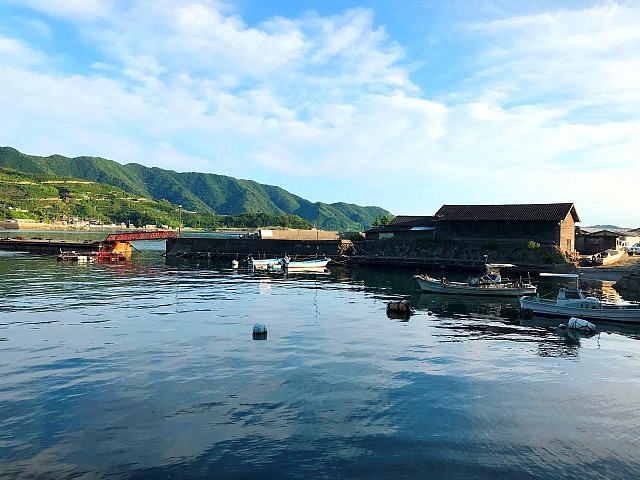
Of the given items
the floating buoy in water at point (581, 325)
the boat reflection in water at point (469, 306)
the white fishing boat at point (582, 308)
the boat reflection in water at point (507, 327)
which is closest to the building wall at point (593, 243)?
the boat reflection in water at point (469, 306)

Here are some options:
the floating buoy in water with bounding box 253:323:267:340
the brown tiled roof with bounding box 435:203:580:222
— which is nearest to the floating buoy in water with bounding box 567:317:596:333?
the floating buoy in water with bounding box 253:323:267:340

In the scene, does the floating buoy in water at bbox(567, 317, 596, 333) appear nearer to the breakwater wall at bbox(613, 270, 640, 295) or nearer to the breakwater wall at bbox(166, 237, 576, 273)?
the breakwater wall at bbox(613, 270, 640, 295)

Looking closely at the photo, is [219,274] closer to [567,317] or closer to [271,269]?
[271,269]

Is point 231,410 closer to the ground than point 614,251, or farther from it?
closer to the ground

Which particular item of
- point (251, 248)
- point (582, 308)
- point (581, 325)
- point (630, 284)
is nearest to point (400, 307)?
point (581, 325)

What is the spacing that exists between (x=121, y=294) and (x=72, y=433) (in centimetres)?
3624

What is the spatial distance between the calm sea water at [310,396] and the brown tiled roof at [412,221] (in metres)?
61.2

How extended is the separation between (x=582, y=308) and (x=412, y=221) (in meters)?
66.4

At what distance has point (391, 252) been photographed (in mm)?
93438

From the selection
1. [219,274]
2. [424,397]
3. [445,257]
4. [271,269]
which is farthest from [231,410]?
[445,257]

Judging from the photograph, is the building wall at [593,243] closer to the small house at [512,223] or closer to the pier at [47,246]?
the small house at [512,223]

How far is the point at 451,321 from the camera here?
39188 millimetres

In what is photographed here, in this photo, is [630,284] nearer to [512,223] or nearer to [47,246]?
[512,223]

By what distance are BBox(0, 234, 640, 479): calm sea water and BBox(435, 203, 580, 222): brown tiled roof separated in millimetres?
46566
